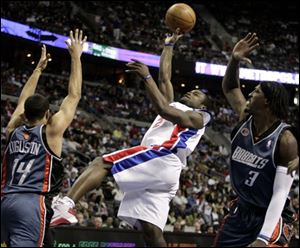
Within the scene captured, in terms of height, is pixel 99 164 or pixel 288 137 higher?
pixel 288 137

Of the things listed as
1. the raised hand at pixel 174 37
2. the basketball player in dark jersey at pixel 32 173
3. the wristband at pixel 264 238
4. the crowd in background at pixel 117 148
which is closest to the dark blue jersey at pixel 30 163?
the basketball player in dark jersey at pixel 32 173

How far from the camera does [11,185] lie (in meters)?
4.61

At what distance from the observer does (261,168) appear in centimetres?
398

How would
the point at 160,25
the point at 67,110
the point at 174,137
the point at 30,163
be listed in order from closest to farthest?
the point at 30,163 < the point at 67,110 < the point at 174,137 < the point at 160,25

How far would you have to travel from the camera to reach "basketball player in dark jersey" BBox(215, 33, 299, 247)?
151 inches

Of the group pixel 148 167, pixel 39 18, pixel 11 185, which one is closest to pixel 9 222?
pixel 11 185

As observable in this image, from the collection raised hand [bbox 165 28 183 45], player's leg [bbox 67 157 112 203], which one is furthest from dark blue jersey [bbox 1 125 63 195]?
raised hand [bbox 165 28 183 45]

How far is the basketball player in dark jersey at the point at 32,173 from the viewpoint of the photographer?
4.46 meters

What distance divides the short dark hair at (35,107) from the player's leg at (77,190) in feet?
2.55

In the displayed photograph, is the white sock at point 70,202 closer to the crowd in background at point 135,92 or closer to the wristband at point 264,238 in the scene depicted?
the wristband at point 264,238

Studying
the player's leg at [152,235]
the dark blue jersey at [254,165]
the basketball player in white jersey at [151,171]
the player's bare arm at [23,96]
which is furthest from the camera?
the player's leg at [152,235]

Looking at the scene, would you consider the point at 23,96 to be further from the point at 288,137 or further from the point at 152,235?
the point at 288,137

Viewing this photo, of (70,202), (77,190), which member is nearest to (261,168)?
(70,202)

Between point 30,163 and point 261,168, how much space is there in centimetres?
180
